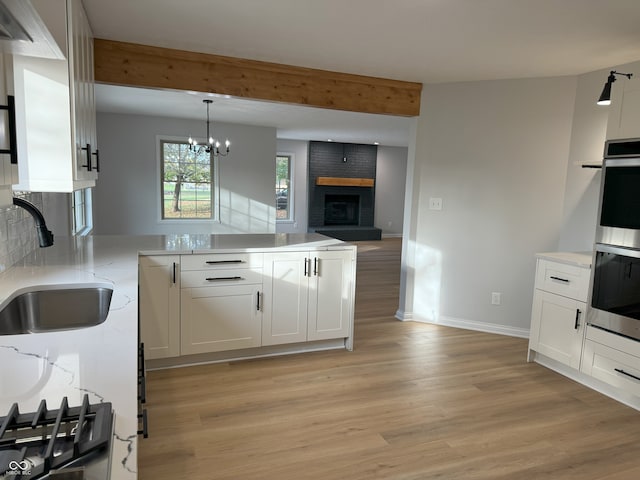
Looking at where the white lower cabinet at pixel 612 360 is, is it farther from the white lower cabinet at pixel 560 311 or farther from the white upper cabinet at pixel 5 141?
the white upper cabinet at pixel 5 141

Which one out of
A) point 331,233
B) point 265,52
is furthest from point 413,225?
point 331,233

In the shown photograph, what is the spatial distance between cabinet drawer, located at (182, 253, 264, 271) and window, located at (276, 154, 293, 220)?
23.9 feet

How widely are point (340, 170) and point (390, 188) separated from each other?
154 centimetres

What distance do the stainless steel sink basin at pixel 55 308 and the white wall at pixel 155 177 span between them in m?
5.35

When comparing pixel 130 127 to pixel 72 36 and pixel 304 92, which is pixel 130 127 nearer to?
pixel 304 92

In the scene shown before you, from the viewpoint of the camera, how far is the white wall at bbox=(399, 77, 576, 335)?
387 centimetres

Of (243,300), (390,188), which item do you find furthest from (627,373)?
(390,188)

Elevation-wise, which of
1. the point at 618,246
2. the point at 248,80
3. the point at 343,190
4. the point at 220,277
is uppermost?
the point at 248,80

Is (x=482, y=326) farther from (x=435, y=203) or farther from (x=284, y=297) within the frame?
(x=284, y=297)

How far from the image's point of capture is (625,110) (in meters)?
2.72

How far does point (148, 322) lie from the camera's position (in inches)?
116

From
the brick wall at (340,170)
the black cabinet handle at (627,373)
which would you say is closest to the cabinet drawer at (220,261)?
the black cabinet handle at (627,373)

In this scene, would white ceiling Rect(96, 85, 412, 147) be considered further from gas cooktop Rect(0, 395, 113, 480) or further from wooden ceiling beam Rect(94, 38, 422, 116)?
gas cooktop Rect(0, 395, 113, 480)
